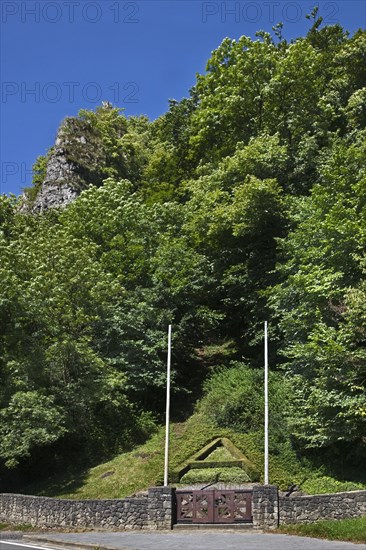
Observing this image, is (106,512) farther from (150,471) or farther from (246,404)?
(246,404)

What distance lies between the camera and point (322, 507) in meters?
17.5

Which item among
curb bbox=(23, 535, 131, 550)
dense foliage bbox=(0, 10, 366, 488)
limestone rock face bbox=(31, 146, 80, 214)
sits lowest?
curb bbox=(23, 535, 131, 550)

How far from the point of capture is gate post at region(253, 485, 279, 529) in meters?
17.6

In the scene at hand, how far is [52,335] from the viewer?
2769cm

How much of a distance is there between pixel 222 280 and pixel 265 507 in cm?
1931

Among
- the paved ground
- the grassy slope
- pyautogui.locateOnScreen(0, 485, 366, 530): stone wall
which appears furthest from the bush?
the paved ground

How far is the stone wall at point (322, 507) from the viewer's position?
17234 mm

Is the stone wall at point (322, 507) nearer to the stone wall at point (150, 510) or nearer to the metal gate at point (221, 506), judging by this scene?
the stone wall at point (150, 510)

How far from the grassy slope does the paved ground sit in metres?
4.53

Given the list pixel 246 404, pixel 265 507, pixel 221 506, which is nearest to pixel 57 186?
pixel 246 404

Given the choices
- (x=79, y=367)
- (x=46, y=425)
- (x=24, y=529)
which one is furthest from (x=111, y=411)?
(x=24, y=529)

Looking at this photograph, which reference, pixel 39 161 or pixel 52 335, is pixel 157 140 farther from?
pixel 52 335

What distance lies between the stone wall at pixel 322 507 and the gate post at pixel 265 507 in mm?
217

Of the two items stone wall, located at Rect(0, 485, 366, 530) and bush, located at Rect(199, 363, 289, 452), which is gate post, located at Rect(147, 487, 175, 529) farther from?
bush, located at Rect(199, 363, 289, 452)
